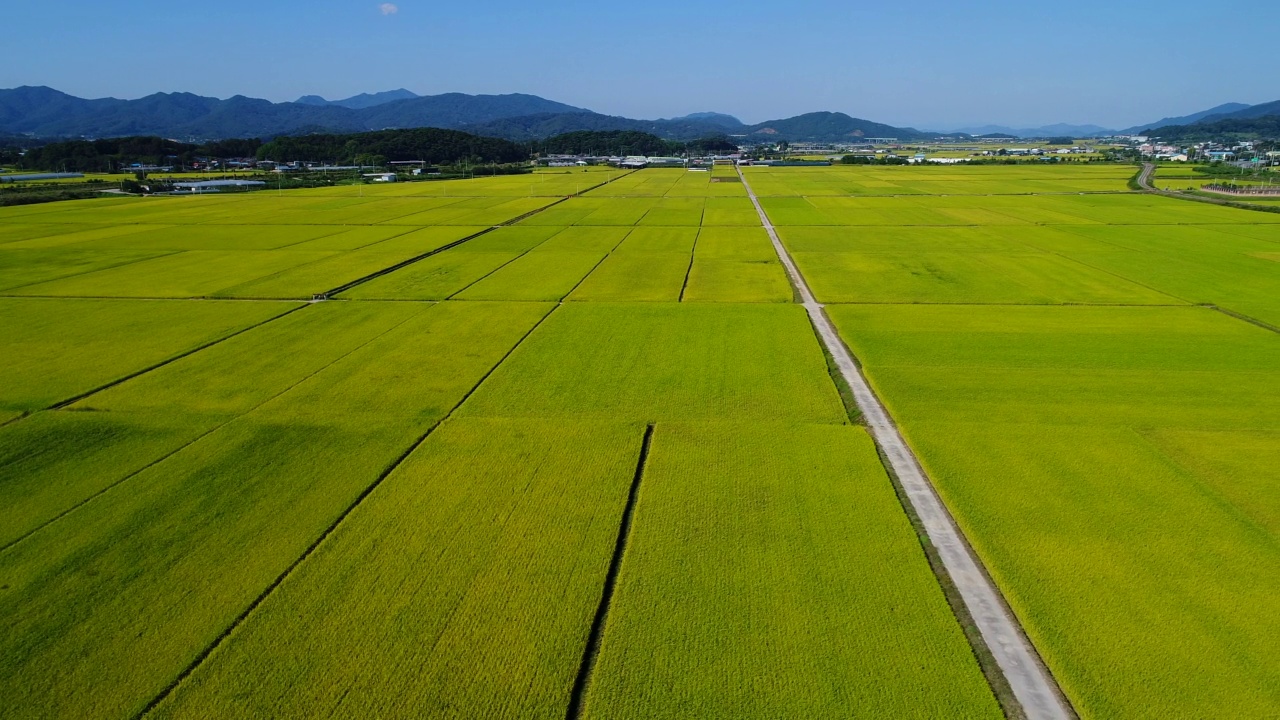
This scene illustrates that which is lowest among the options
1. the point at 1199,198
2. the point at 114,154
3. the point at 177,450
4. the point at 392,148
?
the point at 177,450

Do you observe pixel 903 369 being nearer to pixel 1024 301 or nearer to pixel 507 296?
pixel 1024 301

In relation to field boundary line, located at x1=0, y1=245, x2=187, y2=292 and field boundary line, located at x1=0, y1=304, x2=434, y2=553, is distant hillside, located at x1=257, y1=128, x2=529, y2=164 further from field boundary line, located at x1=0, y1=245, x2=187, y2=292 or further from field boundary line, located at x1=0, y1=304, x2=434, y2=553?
field boundary line, located at x1=0, y1=304, x2=434, y2=553

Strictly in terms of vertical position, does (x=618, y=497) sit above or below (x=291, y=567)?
above

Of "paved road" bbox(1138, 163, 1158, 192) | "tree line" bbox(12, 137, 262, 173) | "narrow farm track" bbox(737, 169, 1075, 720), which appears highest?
"tree line" bbox(12, 137, 262, 173)

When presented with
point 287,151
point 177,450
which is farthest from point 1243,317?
point 287,151

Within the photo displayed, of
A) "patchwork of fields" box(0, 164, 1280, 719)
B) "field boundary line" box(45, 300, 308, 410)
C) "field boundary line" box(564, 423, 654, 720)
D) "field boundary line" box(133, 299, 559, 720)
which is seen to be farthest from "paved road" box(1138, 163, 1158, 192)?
"field boundary line" box(133, 299, 559, 720)

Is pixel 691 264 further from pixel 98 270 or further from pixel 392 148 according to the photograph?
pixel 392 148
